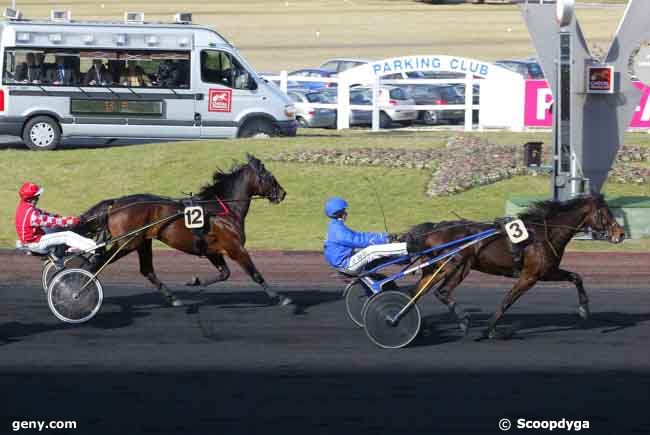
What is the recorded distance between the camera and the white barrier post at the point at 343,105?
94.5 ft

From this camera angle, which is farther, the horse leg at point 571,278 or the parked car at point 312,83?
the parked car at point 312,83

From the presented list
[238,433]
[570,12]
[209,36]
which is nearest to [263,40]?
[209,36]

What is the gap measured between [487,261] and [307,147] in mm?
11833

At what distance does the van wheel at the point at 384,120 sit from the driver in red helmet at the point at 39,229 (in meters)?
19.6

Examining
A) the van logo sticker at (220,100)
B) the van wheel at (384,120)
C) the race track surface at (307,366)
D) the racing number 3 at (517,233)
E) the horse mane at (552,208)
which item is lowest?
the race track surface at (307,366)

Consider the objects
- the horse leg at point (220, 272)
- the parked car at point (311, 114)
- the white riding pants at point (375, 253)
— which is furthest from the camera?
the parked car at point (311, 114)

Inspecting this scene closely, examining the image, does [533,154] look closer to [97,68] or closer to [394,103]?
[97,68]

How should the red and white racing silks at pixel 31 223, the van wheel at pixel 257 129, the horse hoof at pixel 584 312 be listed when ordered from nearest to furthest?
1. the horse hoof at pixel 584 312
2. the red and white racing silks at pixel 31 223
3. the van wheel at pixel 257 129

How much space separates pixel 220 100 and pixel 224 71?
Result: 665mm

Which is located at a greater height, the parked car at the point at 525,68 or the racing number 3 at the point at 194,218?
the parked car at the point at 525,68

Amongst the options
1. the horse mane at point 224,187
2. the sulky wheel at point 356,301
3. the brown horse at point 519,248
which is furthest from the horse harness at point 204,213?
the brown horse at point 519,248

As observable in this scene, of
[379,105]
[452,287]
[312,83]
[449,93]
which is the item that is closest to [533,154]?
[452,287]

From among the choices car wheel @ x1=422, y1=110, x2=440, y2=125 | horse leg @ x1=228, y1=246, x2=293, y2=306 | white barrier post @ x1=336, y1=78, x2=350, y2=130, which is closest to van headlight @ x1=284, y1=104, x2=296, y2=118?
white barrier post @ x1=336, y1=78, x2=350, y2=130

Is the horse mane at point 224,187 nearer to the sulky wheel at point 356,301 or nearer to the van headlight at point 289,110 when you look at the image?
the sulky wheel at point 356,301
